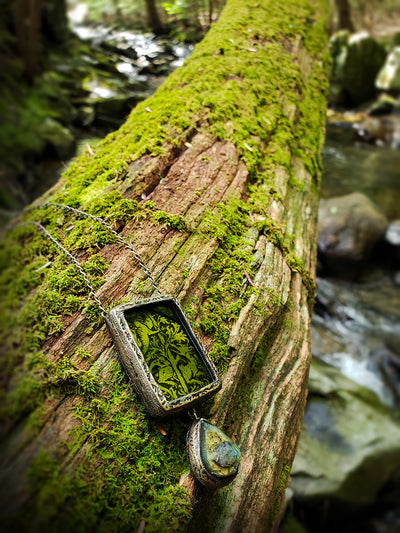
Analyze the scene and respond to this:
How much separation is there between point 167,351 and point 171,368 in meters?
0.08

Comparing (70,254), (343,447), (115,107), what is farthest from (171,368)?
(115,107)

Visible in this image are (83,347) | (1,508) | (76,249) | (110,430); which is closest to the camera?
(1,508)

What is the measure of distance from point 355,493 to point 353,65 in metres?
16.2

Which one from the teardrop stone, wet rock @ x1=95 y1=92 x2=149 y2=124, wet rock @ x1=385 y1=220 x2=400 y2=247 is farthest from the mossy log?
wet rock @ x1=385 y1=220 x2=400 y2=247

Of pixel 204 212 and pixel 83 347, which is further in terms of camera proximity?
pixel 204 212

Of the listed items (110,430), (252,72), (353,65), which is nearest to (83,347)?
(110,430)

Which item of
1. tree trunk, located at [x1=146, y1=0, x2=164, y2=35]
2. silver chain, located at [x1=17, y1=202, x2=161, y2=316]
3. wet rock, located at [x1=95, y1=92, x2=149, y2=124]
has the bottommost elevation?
silver chain, located at [x1=17, y1=202, x2=161, y2=316]

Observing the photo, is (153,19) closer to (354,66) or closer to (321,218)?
(321,218)

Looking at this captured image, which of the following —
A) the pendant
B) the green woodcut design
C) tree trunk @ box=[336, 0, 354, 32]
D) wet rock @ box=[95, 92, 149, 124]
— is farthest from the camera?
tree trunk @ box=[336, 0, 354, 32]

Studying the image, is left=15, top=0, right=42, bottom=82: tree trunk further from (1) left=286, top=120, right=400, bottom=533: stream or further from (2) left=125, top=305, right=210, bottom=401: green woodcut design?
(1) left=286, top=120, right=400, bottom=533: stream

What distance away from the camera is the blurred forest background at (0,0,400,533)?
158 centimetres

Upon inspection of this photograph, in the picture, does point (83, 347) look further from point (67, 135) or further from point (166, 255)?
point (67, 135)

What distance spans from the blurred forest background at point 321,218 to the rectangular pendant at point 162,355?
66cm

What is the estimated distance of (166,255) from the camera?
1.79 meters
